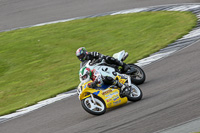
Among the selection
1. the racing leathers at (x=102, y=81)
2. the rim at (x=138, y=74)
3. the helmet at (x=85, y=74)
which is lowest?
the rim at (x=138, y=74)

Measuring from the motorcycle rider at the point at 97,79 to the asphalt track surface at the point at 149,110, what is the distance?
0.43 meters

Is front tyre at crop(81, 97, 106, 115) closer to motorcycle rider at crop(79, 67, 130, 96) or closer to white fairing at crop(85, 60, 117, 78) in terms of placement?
motorcycle rider at crop(79, 67, 130, 96)

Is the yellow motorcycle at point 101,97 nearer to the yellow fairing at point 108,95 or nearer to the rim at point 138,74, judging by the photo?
the yellow fairing at point 108,95

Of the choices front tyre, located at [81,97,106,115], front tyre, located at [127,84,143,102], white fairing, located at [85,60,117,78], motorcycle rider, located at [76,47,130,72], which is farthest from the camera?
white fairing, located at [85,60,117,78]

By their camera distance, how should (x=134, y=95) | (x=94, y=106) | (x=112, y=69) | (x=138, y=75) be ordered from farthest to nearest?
(x=138, y=75) → (x=112, y=69) → (x=134, y=95) → (x=94, y=106)

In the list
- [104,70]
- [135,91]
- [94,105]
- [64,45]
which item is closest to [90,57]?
[104,70]

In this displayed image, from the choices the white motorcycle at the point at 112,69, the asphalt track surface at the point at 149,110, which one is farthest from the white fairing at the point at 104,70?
the asphalt track surface at the point at 149,110

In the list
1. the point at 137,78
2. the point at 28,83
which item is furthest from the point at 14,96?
the point at 137,78

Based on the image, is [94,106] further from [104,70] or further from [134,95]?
[104,70]

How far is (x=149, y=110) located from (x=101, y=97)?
1.40m

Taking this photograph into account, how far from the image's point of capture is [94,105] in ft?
32.7

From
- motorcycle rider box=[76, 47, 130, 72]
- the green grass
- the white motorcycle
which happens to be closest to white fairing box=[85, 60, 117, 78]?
the white motorcycle

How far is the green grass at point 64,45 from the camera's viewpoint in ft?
51.9

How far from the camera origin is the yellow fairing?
1001 centimetres
